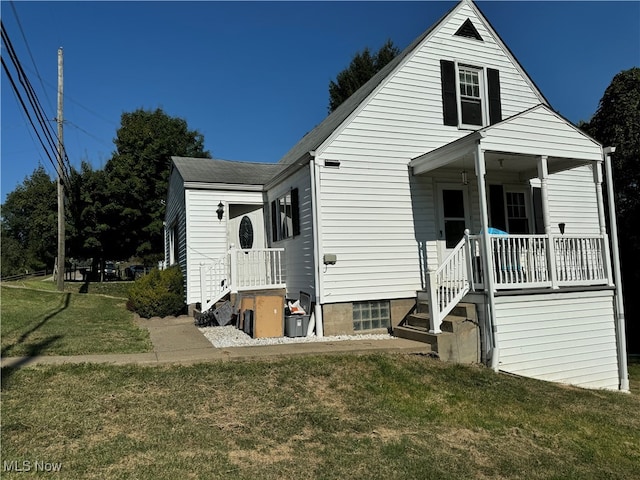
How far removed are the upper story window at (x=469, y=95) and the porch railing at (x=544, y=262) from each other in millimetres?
3352

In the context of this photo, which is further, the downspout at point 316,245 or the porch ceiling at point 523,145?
the downspout at point 316,245

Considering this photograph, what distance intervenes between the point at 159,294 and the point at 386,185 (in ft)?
22.1

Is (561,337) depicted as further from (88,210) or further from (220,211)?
(88,210)

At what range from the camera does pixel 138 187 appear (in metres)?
27.5

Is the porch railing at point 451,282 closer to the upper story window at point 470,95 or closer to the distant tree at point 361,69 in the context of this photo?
the upper story window at point 470,95

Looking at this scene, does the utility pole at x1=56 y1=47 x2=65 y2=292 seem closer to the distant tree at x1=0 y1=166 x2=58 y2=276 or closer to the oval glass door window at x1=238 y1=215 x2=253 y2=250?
the oval glass door window at x1=238 y1=215 x2=253 y2=250

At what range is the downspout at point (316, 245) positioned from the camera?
8.97 metres

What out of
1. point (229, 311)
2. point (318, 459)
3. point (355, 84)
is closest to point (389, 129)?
point (229, 311)

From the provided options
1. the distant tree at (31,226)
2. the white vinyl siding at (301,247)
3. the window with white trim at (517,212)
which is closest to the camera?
the white vinyl siding at (301,247)

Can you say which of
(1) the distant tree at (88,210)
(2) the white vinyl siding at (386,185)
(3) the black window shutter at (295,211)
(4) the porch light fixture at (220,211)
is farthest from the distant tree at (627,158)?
(1) the distant tree at (88,210)

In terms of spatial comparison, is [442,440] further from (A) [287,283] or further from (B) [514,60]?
(B) [514,60]

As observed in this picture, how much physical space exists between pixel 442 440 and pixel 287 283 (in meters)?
6.82

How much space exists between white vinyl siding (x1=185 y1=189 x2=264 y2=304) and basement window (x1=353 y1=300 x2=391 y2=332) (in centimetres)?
500

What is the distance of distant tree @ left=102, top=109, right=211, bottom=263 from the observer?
27688mm
